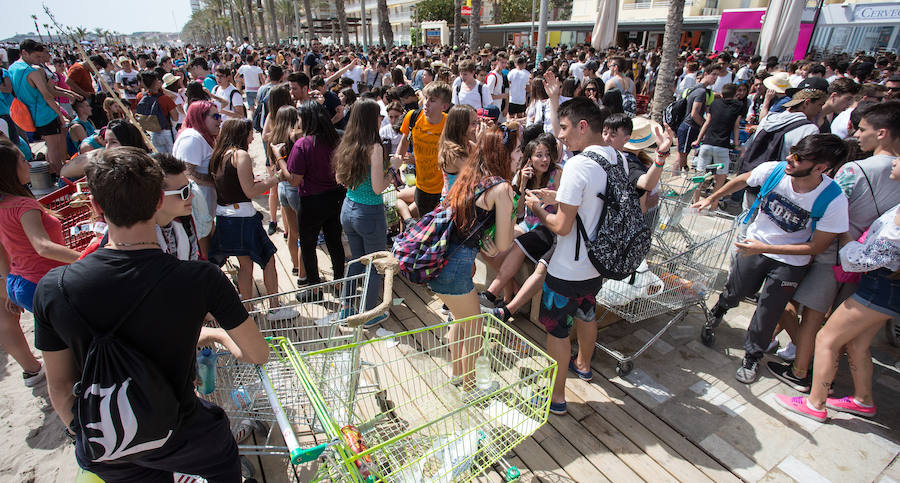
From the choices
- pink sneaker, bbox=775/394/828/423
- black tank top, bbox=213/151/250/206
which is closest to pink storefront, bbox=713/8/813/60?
pink sneaker, bbox=775/394/828/423

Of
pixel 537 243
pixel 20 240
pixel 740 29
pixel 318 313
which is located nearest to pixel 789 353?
pixel 537 243

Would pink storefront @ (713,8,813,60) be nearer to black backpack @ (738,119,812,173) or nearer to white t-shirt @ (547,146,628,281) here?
black backpack @ (738,119,812,173)

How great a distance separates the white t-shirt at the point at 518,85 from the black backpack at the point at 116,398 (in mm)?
9476

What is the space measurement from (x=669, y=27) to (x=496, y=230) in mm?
10889

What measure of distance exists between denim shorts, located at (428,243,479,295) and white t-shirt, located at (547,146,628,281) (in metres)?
0.57

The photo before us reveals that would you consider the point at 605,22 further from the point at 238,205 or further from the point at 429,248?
the point at 429,248

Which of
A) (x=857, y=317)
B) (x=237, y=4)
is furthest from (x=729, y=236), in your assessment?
(x=237, y=4)

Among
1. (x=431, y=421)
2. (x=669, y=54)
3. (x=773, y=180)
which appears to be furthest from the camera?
(x=669, y=54)

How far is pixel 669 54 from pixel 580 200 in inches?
406

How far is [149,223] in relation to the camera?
1.57 meters

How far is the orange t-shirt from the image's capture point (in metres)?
4.53

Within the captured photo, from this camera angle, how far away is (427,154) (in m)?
4.54

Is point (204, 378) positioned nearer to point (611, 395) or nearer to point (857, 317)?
point (611, 395)

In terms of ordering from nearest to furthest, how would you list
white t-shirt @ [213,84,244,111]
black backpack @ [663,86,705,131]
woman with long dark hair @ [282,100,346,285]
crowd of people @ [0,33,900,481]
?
crowd of people @ [0,33,900,481], woman with long dark hair @ [282,100,346,285], white t-shirt @ [213,84,244,111], black backpack @ [663,86,705,131]
